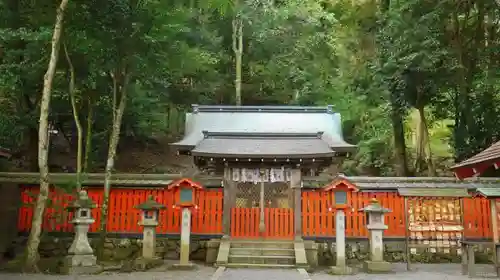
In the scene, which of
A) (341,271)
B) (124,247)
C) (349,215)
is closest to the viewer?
(341,271)

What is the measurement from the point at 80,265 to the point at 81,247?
17.7 inches

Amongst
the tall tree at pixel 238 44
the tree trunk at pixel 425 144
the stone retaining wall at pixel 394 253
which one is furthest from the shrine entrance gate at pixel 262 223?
the tall tree at pixel 238 44

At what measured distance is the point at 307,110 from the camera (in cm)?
1748

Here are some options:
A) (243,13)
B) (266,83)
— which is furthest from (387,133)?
(243,13)

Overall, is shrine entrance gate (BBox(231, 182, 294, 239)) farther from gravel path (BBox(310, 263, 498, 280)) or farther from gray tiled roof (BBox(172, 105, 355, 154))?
gray tiled roof (BBox(172, 105, 355, 154))

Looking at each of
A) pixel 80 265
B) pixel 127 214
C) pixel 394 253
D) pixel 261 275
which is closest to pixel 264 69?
pixel 127 214

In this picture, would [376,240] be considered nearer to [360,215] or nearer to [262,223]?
[360,215]

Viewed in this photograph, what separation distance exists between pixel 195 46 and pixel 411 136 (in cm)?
1397

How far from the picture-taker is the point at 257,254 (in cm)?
1235

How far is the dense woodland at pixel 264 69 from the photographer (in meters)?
12.7

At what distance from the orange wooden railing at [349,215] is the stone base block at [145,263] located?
442cm

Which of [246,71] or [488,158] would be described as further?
[246,71]

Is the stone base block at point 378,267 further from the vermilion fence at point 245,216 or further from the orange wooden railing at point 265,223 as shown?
the orange wooden railing at point 265,223

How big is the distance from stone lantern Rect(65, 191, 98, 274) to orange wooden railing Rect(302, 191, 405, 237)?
6142 millimetres
